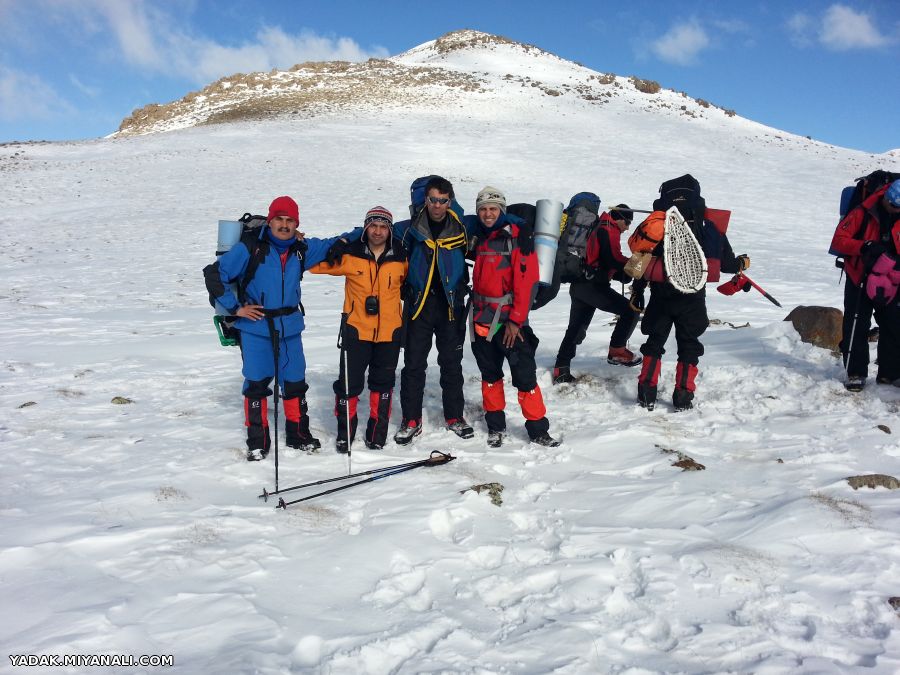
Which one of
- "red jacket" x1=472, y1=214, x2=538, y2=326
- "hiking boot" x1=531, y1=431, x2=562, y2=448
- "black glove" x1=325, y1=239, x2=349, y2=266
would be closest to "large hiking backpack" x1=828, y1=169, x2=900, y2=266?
"red jacket" x1=472, y1=214, x2=538, y2=326

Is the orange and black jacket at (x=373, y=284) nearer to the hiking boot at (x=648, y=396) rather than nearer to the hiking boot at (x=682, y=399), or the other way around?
the hiking boot at (x=648, y=396)

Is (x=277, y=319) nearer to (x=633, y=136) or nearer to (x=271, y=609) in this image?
(x=271, y=609)

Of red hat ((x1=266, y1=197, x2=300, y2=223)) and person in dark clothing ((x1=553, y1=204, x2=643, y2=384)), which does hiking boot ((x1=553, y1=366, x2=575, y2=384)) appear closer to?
person in dark clothing ((x1=553, y1=204, x2=643, y2=384))

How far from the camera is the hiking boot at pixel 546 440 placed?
555cm

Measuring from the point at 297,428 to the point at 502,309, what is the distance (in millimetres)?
2270

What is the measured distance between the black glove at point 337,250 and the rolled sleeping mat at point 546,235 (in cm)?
178

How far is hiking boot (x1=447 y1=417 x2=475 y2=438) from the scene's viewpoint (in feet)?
19.3

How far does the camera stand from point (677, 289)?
18.8 feet

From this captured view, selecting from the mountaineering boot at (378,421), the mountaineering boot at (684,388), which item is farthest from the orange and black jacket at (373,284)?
the mountaineering boot at (684,388)

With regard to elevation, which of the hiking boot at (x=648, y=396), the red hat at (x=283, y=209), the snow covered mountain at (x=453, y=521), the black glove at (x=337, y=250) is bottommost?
the snow covered mountain at (x=453, y=521)

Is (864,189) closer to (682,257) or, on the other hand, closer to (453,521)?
(682,257)

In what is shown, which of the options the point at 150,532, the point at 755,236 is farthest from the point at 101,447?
the point at 755,236

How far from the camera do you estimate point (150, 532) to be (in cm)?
386

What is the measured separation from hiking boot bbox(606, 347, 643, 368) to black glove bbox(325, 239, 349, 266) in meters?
3.96
